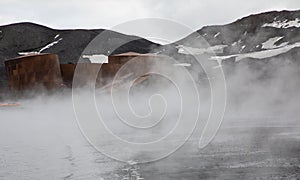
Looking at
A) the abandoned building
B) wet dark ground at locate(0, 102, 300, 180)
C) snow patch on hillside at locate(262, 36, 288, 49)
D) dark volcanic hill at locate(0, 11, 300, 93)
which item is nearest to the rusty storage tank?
the abandoned building

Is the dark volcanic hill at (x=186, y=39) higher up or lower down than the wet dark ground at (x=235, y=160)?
higher up

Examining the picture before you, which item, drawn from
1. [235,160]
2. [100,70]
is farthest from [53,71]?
[235,160]

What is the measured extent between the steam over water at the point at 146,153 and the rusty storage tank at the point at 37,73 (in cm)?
161

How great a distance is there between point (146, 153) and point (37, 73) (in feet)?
46.2

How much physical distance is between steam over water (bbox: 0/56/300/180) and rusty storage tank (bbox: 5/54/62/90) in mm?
1611

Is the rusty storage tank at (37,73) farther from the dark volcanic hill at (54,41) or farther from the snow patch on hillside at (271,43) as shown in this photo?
the dark volcanic hill at (54,41)

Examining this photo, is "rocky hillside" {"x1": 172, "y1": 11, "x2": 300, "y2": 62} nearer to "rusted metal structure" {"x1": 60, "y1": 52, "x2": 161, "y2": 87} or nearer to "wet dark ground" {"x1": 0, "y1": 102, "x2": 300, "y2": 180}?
"rusted metal structure" {"x1": 60, "y1": 52, "x2": 161, "y2": 87}

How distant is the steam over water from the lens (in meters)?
7.61

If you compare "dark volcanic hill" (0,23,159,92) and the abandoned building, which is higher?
"dark volcanic hill" (0,23,159,92)

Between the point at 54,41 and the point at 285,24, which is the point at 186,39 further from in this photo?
the point at 54,41

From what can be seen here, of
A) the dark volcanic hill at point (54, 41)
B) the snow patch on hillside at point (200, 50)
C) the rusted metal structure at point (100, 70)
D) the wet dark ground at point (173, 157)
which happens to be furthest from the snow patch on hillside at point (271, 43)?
the wet dark ground at point (173, 157)

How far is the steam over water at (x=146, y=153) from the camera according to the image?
761cm

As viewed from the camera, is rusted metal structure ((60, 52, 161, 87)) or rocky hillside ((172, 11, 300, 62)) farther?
rocky hillside ((172, 11, 300, 62))

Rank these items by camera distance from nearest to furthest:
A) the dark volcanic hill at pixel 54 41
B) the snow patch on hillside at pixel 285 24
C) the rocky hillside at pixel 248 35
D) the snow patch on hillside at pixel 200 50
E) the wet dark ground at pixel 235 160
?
the wet dark ground at pixel 235 160 → the rocky hillside at pixel 248 35 → the snow patch on hillside at pixel 200 50 → the snow patch on hillside at pixel 285 24 → the dark volcanic hill at pixel 54 41
